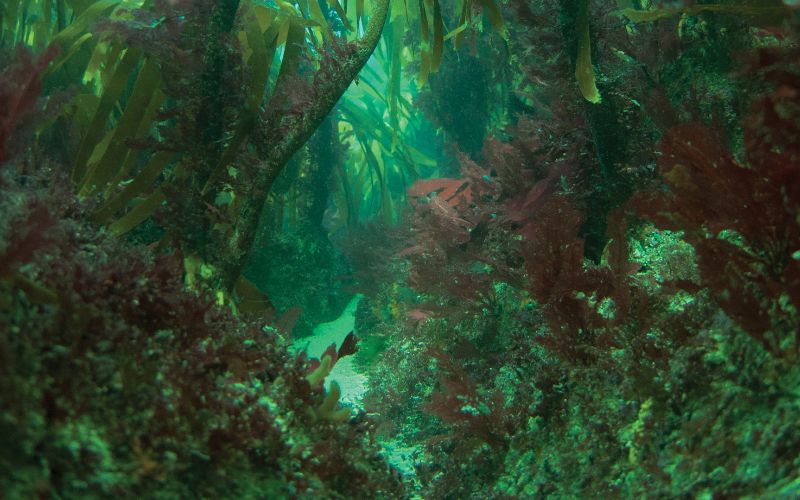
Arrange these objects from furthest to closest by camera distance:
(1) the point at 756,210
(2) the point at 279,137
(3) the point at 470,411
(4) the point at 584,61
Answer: (4) the point at 584,61 → (2) the point at 279,137 → (3) the point at 470,411 → (1) the point at 756,210

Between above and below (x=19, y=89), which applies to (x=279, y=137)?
above

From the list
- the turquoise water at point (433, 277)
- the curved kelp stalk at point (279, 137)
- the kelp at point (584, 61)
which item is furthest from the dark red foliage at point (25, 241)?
the kelp at point (584, 61)

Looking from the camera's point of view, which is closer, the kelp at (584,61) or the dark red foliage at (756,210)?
the dark red foliage at (756,210)

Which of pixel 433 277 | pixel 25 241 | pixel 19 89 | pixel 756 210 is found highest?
pixel 433 277

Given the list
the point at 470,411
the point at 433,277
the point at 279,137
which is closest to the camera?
the point at 470,411

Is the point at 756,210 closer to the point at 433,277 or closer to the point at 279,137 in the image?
the point at 279,137

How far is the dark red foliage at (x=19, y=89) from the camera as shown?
1.64m

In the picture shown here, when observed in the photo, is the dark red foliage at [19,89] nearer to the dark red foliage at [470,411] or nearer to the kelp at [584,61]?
the dark red foliage at [470,411]

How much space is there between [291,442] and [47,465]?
0.78 m

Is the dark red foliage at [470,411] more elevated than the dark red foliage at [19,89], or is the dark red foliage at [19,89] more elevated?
the dark red foliage at [19,89]

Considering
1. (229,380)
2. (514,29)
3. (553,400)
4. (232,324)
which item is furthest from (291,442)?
(514,29)

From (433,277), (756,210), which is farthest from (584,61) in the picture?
(433,277)

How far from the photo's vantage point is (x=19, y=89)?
67.7 inches

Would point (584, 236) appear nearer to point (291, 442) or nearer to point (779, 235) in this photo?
point (779, 235)
